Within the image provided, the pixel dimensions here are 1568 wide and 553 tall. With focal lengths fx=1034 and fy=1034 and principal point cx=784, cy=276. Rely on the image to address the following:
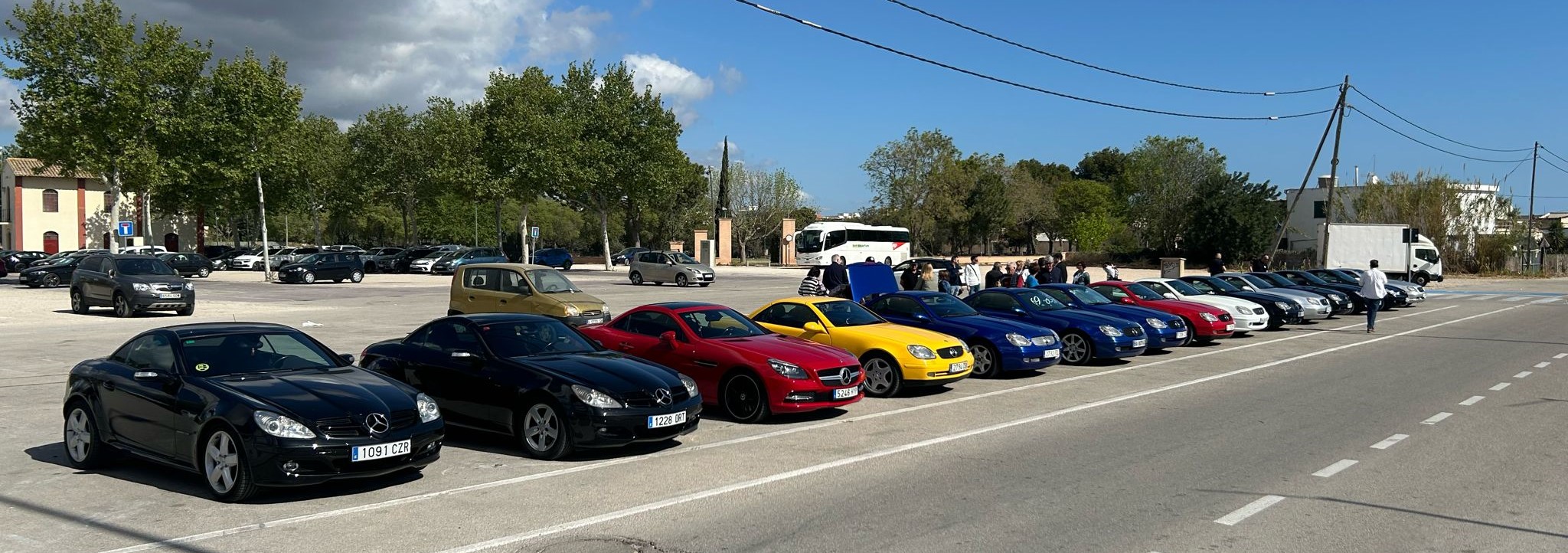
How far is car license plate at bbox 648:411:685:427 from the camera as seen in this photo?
29.2 ft

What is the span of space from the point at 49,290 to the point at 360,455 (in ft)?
122

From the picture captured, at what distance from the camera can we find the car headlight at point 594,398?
344 inches

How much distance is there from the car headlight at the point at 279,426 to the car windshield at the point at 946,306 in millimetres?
10261

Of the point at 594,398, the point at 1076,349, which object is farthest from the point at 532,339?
the point at 1076,349

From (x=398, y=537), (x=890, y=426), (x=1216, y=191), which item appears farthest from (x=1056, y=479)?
(x=1216, y=191)

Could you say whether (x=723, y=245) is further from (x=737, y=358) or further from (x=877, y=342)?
(x=737, y=358)

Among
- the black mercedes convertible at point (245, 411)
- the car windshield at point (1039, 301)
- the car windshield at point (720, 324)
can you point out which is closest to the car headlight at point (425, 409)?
the black mercedes convertible at point (245, 411)

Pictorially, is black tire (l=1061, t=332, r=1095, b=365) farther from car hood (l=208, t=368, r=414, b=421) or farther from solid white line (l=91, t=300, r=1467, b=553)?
car hood (l=208, t=368, r=414, b=421)

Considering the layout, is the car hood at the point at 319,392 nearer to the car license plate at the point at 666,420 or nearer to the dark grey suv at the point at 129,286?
the car license plate at the point at 666,420

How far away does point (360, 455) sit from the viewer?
7.25m

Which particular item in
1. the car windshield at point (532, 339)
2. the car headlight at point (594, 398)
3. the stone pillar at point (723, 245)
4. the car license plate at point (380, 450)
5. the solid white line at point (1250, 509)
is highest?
the stone pillar at point (723, 245)

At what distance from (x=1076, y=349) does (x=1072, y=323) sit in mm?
443

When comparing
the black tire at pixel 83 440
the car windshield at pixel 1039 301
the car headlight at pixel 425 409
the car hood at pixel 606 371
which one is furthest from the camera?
the car windshield at pixel 1039 301

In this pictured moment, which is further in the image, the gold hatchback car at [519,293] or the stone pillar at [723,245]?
the stone pillar at [723,245]
